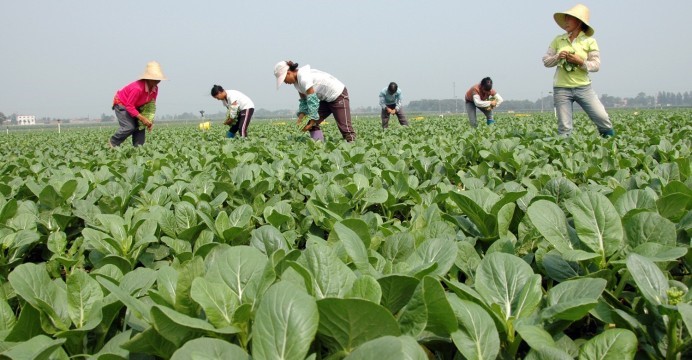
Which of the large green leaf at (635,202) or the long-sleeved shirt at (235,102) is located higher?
the long-sleeved shirt at (235,102)

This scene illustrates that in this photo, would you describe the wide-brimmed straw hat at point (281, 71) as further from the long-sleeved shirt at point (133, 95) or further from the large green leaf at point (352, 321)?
the large green leaf at point (352, 321)

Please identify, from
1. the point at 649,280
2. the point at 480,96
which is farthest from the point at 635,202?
the point at 480,96

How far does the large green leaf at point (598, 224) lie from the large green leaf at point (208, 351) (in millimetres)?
880

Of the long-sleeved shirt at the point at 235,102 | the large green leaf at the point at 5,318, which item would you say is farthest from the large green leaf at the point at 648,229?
the long-sleeved shirt at the point at 235,102

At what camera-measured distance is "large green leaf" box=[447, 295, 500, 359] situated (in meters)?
0.90

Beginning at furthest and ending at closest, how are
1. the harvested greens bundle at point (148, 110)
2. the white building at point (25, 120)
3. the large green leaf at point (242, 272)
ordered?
the white building at point (25, 120) → the harvested greens bundle at point (148, 110) → the large green leaf at point (242, 272)

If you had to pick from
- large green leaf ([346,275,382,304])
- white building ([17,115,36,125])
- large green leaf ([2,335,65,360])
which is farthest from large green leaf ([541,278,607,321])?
white building ([17,115,36,125])

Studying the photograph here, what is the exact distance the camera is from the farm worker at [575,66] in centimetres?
621

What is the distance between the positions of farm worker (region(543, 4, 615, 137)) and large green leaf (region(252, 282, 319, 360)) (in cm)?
627

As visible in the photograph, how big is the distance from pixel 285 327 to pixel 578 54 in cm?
659

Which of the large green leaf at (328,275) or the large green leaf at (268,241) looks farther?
the large green leaf at (268,241)

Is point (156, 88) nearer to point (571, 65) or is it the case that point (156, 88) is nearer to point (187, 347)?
point (571, 65)

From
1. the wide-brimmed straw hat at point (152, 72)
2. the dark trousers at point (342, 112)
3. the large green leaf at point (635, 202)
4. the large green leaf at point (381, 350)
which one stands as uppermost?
the wide-brimmed straw hat at point (152, 72)

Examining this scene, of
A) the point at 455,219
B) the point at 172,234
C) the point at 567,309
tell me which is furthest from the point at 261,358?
the point at 172,234
